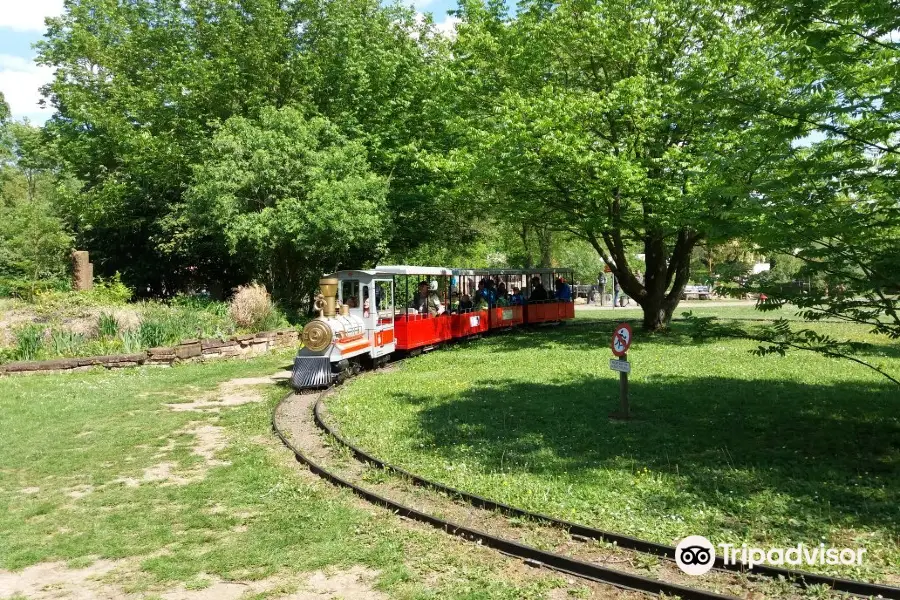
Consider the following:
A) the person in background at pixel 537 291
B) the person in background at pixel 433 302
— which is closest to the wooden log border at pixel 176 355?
the person in background at pixel 433 302

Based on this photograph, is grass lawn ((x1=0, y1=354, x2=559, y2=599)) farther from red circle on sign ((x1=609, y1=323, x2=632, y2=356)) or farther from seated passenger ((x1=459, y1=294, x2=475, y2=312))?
seated passenger ((x1=459, y1=294, x2=475, y2=312))

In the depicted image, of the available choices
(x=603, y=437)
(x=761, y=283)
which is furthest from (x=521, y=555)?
(x=761, y=283)

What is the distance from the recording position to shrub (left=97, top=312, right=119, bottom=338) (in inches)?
691

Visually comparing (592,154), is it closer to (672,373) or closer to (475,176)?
(475,176)

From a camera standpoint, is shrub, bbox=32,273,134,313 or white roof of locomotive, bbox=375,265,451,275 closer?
white roof of locomotive, bbox=375,265,451,275

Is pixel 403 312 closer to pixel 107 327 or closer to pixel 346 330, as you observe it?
pixel 346 330

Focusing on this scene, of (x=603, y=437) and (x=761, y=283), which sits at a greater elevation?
(x=761, y=283)

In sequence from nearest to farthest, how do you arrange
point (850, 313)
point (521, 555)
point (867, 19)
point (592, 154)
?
point (521, 555)
point (867, 19)
point (850, 313)
point (592, 154)

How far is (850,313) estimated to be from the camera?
25.3ft

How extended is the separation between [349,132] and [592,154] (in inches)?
505

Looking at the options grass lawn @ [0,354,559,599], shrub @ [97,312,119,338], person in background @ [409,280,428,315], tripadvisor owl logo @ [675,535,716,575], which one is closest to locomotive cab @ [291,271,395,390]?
person in background @ [409,280,428,315]

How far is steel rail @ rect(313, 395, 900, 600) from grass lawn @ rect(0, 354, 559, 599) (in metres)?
0.74

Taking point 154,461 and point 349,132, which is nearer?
point 154,461

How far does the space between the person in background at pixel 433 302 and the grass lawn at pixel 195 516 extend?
314 inches
